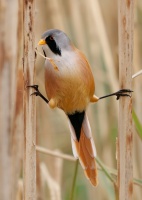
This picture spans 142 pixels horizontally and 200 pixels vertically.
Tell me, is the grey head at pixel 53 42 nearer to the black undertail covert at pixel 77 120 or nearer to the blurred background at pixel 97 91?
the black undertail covert at pixel 77 120

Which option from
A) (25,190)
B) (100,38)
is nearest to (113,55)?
(100,38)

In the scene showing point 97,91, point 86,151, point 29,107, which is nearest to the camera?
point 29,107

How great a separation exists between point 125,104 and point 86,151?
0.51 ft

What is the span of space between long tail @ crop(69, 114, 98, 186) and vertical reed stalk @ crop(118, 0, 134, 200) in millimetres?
73

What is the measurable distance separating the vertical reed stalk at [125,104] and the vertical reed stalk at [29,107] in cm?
18

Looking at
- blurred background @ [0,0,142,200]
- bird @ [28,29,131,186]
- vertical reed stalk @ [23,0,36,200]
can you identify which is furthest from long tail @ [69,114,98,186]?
blurred background @ [0,0,142,200]

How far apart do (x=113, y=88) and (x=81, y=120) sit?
655 millimetres

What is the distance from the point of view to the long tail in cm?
119

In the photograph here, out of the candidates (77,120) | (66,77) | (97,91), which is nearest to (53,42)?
(66,77)

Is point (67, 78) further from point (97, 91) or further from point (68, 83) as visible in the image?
point (97, 91)

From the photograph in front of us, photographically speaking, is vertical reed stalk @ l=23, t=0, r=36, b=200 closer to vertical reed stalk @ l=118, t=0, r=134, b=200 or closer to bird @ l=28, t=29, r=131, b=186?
bird @ l=28, t=29, r=131, b=186

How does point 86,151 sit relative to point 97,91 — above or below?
below

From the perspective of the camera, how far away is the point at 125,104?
44.9 inches

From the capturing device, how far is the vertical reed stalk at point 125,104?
3.64 feet
